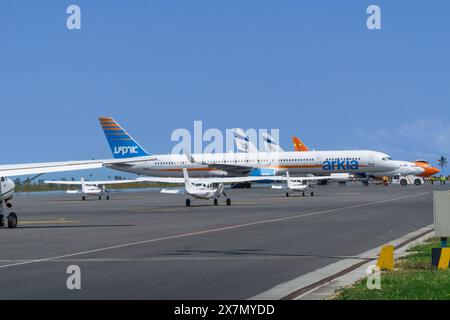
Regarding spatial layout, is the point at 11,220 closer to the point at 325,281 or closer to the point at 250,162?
the point at 325,281

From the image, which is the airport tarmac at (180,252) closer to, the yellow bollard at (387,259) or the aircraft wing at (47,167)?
the yellow bollard at (387,259)

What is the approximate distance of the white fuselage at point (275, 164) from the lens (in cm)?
10700

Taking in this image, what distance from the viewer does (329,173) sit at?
10869cm

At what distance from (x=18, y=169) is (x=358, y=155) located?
263ft

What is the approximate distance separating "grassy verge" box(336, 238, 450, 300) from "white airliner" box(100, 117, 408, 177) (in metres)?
89.5

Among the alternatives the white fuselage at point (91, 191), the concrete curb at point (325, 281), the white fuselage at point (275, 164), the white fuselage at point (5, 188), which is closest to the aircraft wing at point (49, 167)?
the white fuselage at point (5, 188)

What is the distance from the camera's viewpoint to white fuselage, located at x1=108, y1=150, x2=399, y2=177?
10700 cm

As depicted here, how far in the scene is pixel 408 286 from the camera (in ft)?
45.3

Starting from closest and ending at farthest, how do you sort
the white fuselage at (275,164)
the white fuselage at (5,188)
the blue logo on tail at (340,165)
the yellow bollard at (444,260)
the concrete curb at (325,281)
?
the concrete curb at (325,281) → the yellow bollard at (444,260) → the white fuselage at (5,188) → the blue logo on tail at (340,165) → the white fuselage at (275,164)

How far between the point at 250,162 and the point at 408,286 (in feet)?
324

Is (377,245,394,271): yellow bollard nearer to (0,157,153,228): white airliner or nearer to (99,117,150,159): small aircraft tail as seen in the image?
(0,157,153,228): white airliner

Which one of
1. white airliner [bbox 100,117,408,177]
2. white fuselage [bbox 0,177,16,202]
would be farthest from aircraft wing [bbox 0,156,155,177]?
white airliner [bbox 100,117,408,177]
